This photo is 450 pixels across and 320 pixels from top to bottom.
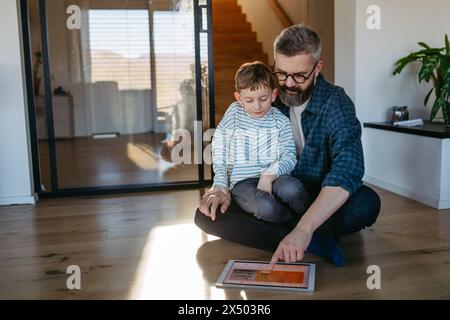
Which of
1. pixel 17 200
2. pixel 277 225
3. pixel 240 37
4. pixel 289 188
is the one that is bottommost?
pixel 17 200

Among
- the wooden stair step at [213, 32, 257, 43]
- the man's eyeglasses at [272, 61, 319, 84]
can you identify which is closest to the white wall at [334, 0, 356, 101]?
the man's eyeglasses at [272, 61, 319, 84]

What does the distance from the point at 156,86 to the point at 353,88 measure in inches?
55.9

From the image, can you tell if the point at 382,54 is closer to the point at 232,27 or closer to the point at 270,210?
the point at 270,210

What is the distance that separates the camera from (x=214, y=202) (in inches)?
81.7

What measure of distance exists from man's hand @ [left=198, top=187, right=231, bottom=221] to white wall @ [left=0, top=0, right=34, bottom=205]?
162cm

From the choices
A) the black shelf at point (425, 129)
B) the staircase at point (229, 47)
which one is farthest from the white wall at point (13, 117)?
the black shelf at point (425, 129)

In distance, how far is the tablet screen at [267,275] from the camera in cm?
171

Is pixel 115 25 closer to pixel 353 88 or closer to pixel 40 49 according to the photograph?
pixel 40 49

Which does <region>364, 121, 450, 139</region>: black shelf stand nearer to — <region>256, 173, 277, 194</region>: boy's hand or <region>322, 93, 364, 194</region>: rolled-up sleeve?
<region>322, 93, 364, 194</region>: rolled-up sleeve

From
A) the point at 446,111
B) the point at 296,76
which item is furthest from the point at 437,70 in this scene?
the point at 296,76

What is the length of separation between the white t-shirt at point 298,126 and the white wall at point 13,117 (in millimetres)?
1846

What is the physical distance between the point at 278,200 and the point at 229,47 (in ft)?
13.4

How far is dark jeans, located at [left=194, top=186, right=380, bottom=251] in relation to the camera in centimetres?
201

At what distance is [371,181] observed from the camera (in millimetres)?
3576
